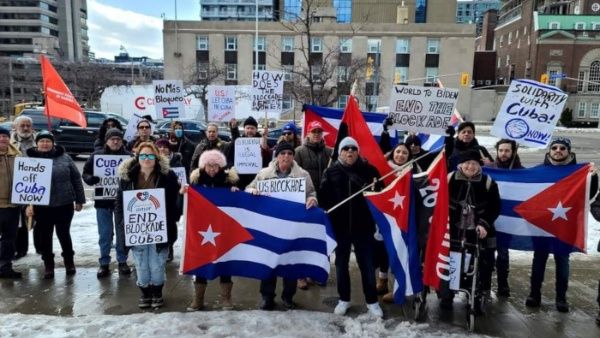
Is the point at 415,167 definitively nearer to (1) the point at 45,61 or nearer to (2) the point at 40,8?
(1) the point at 45,61

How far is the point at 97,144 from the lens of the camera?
256 inches

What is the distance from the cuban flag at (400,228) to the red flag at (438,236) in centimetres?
13

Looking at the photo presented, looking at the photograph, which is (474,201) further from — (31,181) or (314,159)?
(31,181)

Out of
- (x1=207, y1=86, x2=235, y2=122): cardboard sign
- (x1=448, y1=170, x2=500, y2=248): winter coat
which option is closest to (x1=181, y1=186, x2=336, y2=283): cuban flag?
(x1=448, y1=170, x2=500, y2=248): winter coat

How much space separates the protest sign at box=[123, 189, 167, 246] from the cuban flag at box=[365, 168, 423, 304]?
7.23ft

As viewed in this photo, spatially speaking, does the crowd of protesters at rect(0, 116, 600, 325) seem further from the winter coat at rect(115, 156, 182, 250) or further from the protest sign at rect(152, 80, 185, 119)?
the protest sign at rect(152, 80, 185, 119)

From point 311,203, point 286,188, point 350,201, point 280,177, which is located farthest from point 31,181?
point 350,201

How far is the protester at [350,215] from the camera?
4.69 m

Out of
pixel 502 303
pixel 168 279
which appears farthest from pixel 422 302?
pixel 168 279

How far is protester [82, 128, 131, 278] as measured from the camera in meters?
5.78

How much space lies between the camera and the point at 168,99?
8.49 metres

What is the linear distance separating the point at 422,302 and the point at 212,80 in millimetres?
41943

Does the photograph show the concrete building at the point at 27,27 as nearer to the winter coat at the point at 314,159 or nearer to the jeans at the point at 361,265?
the winter coat at the point at 314,159

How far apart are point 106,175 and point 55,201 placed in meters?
0.67
